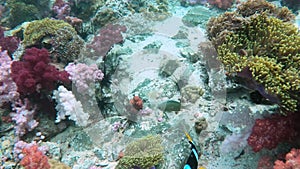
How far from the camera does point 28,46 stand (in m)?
4.82

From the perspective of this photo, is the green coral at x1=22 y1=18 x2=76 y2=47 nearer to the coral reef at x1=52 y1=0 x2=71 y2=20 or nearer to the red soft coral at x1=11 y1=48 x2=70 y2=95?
the red soft coral at x1=11 y1=48 x2=70 y2=95

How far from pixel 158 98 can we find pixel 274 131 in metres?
2.13

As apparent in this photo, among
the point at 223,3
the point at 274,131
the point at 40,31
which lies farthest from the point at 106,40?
the point at 223,3

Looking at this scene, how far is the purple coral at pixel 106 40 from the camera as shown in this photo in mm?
A: 5238

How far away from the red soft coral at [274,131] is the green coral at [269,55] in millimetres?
319

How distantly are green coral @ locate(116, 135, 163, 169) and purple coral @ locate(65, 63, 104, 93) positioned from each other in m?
1.32

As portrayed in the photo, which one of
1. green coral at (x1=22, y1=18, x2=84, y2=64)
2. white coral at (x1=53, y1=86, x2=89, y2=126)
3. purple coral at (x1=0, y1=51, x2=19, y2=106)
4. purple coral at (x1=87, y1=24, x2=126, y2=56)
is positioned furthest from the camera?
purple coral at (x1=87, y1=24, x2=126, y2=56)

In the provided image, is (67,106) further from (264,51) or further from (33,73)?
(264,51)

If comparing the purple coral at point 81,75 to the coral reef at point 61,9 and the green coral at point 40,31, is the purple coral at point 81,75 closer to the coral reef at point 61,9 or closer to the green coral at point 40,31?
the green coral at point 40,31

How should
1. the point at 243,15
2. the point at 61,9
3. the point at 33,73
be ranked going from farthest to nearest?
1. the point at 61,9
2. the point at 33,73
3. the point at 243,15

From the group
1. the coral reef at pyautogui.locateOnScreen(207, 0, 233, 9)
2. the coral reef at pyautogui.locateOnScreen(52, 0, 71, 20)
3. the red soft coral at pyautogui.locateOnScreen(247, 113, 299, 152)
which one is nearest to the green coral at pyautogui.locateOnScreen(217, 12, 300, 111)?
the red soft coral at pyautogui.locateOnScreen(247, 113, 299, 152)

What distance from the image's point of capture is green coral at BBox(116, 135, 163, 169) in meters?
3.49

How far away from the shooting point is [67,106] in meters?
4.03

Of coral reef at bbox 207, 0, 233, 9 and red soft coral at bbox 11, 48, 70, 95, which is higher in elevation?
red soft coral at bbox 11, 48, 70, 95
